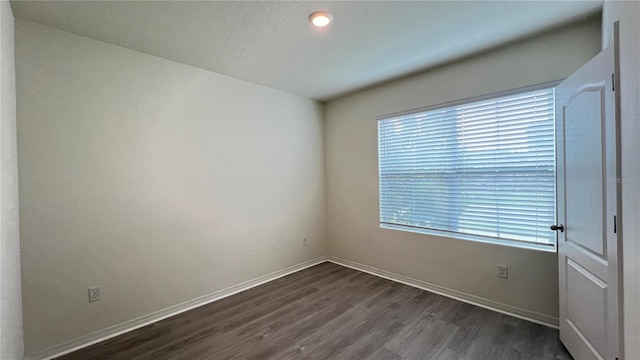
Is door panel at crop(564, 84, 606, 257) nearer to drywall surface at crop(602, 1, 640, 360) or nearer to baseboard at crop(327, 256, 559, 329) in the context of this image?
drywall surface at crop(602, 1, 640, 360)

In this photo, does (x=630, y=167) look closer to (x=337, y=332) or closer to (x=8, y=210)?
(x=337, y=332)

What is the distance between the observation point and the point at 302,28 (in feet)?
6.88

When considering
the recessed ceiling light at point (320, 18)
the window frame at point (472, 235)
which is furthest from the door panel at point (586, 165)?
the recessed ceiling light at point (320, 18)

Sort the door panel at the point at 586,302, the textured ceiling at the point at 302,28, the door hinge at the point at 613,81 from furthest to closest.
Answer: the textured ceiling at the point at 302,28 → the door panel at the point at 586,302 → the door hinge at the point at 613,81

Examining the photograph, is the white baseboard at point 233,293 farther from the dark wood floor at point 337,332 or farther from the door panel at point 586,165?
the door panel at point 586,165

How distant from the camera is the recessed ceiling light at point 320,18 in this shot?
1.90 m

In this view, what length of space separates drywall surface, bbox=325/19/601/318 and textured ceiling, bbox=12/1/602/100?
0.69 ft

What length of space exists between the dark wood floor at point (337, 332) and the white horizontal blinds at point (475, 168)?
2.75 ft

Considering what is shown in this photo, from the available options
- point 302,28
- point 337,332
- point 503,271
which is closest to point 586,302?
point 503,271

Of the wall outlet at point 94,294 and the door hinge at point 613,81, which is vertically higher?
the door hinge at point 613,81

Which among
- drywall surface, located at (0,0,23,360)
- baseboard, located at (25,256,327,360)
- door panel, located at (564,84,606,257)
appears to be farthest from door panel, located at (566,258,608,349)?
drywall surface, located at (0,0,23,360)

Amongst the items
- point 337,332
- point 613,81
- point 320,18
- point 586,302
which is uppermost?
point 320,18

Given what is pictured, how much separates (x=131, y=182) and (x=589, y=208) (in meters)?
3.47

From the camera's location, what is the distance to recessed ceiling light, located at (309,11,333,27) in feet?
6.22
